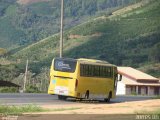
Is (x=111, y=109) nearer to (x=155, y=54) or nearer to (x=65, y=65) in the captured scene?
(x=65, y=65)

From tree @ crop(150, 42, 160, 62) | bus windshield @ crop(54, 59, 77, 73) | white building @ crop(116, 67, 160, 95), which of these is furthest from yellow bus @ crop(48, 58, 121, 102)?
tree @ crop(150, 42, 160, 62)

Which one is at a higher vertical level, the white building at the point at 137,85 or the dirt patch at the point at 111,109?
the dirt patch at the point at 111,109

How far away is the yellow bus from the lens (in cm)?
3588

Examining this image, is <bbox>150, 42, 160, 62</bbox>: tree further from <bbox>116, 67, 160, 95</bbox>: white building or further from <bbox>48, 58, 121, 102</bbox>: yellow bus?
<bbox>48, 58, 121, 102</bbox>: yellow bus

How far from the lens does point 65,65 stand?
36281mm

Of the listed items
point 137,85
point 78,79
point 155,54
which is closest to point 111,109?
point 78,79

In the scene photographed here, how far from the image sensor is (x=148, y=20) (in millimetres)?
197250

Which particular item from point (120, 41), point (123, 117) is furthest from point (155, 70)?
point (123, 117)

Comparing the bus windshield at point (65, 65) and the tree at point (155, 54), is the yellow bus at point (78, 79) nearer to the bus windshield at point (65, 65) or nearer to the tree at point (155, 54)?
the bus windshield at point (65, 65)

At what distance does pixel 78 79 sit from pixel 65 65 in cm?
128

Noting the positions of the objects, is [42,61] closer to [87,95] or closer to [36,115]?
[87,95]

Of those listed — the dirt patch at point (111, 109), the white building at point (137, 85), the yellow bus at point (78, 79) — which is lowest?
the white building at point (137, 85)

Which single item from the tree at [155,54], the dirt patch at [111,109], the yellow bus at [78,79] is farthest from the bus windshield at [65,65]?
the tree at [155,54]

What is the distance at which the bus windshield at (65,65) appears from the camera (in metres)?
36.1
